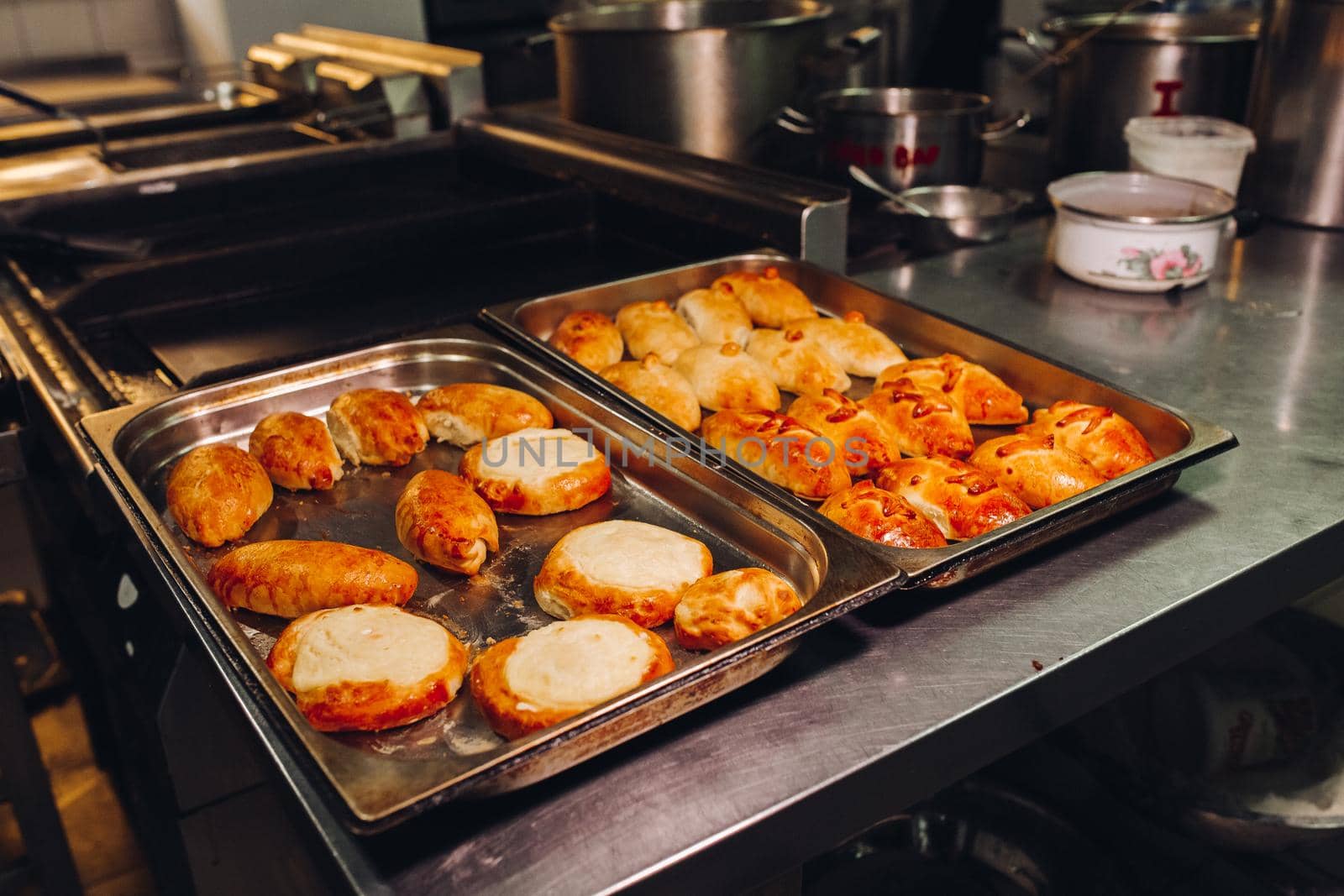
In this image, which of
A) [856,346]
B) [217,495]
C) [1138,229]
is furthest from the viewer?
[1138,229]

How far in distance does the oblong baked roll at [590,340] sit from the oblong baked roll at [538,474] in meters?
0.23

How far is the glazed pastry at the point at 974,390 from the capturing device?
132 cm

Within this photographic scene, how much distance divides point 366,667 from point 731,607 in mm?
307

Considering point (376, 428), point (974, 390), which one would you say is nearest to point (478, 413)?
point (376, 428)

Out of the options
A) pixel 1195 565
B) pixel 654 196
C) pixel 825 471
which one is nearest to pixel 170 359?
pixel 654 196

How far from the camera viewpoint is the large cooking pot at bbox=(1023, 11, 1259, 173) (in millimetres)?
2105

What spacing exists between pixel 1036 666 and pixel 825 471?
1.07 ft

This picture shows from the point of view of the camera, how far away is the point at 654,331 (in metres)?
1.53

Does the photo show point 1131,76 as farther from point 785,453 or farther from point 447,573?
point 447,573

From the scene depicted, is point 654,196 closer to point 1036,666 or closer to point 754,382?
point 754,382

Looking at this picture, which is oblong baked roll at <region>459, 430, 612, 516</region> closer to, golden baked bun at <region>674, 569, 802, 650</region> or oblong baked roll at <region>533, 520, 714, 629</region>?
oblong baked roll at <region>533, 520, 714, 629</region>

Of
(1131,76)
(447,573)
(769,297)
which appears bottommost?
(447,573)

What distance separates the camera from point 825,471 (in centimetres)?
117

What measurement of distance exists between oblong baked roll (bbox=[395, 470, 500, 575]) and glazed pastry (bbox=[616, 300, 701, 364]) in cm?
44
